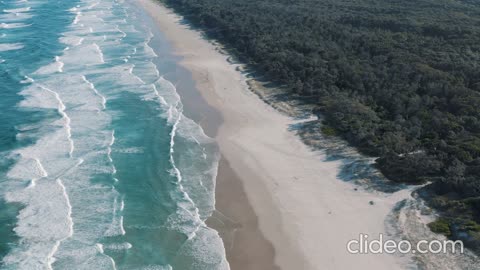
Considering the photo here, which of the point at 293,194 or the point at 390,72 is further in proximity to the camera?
the point at 390,72

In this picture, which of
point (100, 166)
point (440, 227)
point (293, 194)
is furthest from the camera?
point (100, 166)

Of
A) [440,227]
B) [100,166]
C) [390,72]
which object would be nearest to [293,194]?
[440,227]

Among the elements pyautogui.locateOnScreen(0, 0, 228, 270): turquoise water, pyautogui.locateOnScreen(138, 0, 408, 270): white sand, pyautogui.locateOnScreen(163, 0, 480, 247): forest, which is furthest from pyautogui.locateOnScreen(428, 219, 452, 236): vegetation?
pyautogui.locateOnScreen(0, 0, 228, 270): turquoise water

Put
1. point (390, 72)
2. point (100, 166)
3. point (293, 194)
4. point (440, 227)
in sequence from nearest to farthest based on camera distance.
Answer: point (440, 227)
point (293, 194)
point (100, 166)
point (390, 72)

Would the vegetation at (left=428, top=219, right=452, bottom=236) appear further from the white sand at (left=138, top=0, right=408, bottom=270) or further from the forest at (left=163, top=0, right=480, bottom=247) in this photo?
the white sand at (left=138, top=0, right=408, bottom=270)

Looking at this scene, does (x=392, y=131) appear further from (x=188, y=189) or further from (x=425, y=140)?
(x=188, y=189)

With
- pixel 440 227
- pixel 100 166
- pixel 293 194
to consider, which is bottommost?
Result: pixel 100 166

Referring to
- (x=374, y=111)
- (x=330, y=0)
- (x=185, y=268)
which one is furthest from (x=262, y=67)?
(x=330, y=0)

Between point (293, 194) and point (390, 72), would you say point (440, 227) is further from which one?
point (390, 72)
